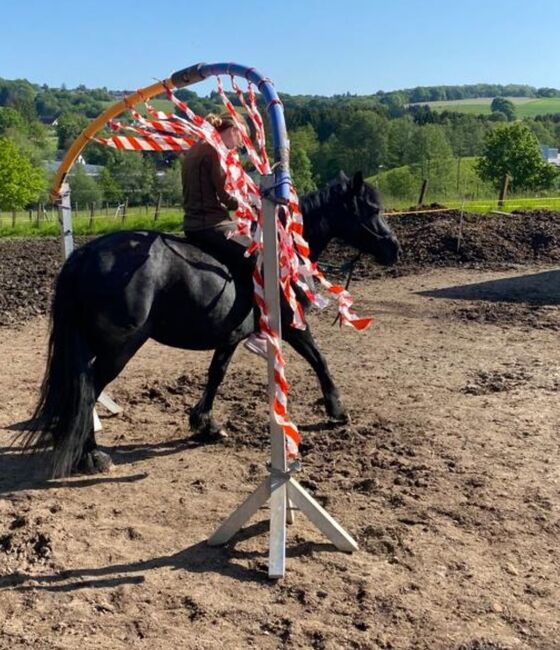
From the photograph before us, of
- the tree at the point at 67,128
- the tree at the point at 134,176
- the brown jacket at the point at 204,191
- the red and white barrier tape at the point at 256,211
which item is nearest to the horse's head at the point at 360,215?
the red and white barrier tape at the point at 256,211

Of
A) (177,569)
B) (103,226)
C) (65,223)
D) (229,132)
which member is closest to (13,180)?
(103,226)

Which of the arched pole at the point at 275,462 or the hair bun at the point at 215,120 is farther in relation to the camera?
the hair bun at the point at 215,120

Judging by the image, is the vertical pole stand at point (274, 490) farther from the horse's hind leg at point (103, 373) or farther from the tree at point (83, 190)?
the tree at point (83, 190)

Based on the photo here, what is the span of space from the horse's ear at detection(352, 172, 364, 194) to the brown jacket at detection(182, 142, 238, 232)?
1167 mm

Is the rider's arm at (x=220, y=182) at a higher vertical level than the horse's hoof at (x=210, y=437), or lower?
higher

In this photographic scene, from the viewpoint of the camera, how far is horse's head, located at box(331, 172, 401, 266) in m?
6.25

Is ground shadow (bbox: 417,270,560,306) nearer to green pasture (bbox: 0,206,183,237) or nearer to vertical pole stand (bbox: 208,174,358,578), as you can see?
vertical pole stand (bbox: 208,174,358,578)

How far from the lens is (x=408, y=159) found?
2307 inches

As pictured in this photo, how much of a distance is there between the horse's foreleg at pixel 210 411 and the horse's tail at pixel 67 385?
3.92 feet

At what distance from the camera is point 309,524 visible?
4660mm

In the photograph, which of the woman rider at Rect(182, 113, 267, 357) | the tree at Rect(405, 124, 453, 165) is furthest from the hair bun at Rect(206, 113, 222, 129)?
the tree at Rect(405, 124, 453, 165)

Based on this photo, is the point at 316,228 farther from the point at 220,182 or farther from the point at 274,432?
the point at 274,432

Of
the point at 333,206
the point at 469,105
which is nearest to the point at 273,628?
the point at 333,206

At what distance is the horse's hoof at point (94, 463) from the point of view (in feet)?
17.6
